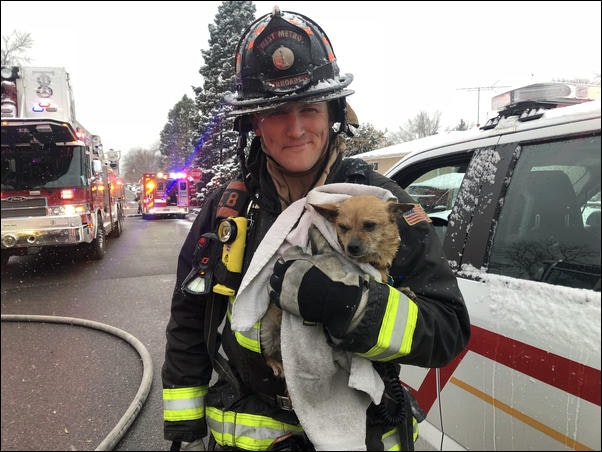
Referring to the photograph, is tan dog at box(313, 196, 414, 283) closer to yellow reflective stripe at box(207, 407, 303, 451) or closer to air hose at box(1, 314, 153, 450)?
yellow reflective stripe at box(207, 407, 303, 451)

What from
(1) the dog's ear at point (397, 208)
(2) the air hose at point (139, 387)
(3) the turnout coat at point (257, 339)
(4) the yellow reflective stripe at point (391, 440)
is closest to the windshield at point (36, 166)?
(2) the air hose at point (139, 387)

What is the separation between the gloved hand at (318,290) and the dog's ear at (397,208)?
0.88 ft

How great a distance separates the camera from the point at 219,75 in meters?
23.2

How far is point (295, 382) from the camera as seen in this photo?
1176 millimetres

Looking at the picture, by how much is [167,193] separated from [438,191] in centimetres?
2494

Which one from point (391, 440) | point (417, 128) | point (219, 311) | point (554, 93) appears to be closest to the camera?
point (391, 440)

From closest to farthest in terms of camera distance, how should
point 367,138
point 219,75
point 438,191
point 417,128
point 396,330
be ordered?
point 396,330 < point 438,191 < point 367,138 < point 219,75 < point 417,128

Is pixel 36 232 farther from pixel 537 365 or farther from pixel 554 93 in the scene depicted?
pixel 554 93

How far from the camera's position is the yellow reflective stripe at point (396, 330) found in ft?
3.55

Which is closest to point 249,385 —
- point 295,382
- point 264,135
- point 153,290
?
point 295,382

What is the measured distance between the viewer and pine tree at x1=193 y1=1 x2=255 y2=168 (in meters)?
22.2

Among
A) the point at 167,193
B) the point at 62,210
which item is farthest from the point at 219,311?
the point at 167,193

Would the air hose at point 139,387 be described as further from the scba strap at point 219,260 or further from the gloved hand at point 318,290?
the gloved hand at point 318,290

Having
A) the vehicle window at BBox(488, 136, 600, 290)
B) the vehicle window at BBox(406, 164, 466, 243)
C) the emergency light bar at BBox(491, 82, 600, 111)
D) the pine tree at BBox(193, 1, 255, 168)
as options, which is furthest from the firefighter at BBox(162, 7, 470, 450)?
the pine tree at BBox(193, 1, 255, 168)
